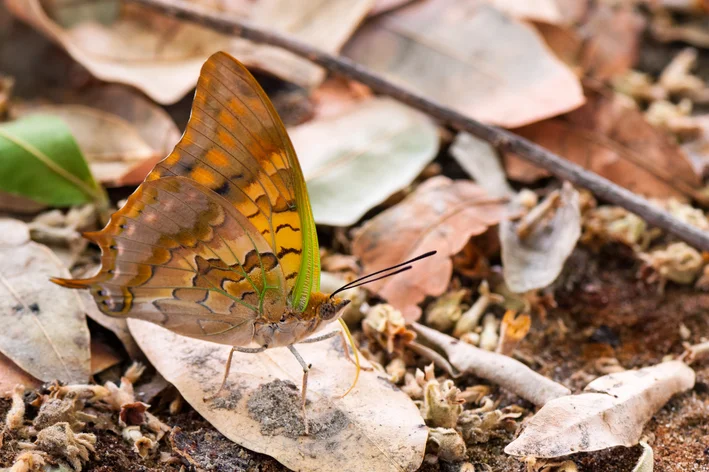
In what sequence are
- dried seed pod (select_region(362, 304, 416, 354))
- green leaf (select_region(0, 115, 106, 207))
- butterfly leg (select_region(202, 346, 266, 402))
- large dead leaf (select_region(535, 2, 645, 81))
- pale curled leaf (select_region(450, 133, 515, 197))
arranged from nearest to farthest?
butterfly leg (select_region(202, 346, 266, 402)) < dried seed pod (select_region(362, 304, 416, 354)) < green leaf (select_region(0, 115, 106, 207)) < pale curled leaf (select_region(450, 133, 515, 197)) < large dead leaf (select_region(535, 2, 645, 81))

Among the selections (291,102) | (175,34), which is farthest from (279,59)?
(175,34)

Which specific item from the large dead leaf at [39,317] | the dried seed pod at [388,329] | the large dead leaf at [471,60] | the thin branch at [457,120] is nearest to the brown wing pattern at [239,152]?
the dried seed pod at [388,329]

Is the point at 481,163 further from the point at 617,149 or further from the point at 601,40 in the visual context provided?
the point at 601,40

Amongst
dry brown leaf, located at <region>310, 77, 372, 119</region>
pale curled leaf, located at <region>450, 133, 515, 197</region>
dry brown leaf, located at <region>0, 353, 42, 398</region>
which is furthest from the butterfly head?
dry brown leaf, located at <region>310, 77, 372, 119</region>

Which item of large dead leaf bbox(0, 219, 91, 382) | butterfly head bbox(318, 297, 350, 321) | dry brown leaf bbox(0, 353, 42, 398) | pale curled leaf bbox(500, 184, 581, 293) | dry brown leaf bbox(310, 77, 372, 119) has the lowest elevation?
pale curled leaf bbox(500, 184, 581, 293)

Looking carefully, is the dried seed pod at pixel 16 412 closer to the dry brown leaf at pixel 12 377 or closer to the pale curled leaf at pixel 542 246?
the dry brown leaf at pixel 12 377

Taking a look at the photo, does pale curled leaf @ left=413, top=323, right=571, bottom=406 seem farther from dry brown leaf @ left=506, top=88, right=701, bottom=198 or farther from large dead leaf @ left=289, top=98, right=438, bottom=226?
dry brown leaf @ left=506, top=88, right=701, bottom=198
